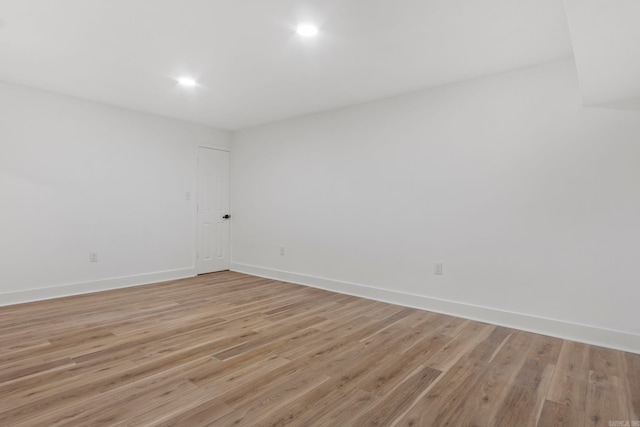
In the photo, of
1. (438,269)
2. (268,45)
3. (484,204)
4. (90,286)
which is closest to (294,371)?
(438,269)

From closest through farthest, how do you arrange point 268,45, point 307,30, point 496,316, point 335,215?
1. point 307,30
2. point 268,45
3. point 496,316
4. point 335,215

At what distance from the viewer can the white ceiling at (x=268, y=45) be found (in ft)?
7.36

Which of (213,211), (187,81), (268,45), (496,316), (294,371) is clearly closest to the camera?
(294,371)

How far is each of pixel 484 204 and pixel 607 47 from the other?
5.62 ft

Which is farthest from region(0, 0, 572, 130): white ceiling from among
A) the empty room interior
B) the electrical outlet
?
the electrical outlet

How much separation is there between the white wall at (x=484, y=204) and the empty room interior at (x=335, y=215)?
2 cm

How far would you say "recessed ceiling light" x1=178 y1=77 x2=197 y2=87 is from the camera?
11.4ft

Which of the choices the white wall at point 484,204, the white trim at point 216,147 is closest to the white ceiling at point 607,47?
the white wall at point 484,204

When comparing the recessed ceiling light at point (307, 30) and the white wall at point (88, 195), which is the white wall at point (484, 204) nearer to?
the recessed ceiling light at point (307, 30)

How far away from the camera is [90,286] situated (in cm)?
421

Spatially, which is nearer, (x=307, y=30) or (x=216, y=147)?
(x=307, y=30)

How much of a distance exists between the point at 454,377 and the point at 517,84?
2.65m

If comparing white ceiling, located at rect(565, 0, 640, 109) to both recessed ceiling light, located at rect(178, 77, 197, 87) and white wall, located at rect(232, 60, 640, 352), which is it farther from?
recessed ceiling light, located at rect(178, 77, 197, 87)

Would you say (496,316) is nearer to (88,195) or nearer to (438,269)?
(438,269)
